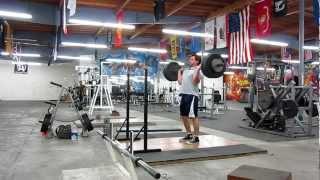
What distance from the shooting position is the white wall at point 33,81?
69.7 feet

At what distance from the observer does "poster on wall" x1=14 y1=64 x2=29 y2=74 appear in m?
21.0

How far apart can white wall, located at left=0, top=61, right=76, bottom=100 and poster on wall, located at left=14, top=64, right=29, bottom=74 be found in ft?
0.85

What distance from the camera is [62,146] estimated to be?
4730mm

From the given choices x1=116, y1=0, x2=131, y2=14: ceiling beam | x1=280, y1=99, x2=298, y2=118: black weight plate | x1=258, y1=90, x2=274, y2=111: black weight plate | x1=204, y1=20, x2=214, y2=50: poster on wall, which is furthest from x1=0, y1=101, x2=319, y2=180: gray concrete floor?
x1=204, y1=20, x2=214, y2=50: poster on wall

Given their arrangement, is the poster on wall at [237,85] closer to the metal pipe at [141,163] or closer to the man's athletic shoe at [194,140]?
the man's athletic shoe at [194,140]

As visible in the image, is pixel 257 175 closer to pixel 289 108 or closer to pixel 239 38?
pixel 289 108

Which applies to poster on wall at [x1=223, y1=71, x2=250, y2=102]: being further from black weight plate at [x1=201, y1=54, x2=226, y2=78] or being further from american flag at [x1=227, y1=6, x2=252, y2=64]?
black weight plate at [x1=201, y1=54, x2=226, y2=78]

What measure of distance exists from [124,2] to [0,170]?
7.89 metres

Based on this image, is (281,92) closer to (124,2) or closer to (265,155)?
(265,155)

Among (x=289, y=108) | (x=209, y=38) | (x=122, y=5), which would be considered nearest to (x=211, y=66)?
(x=289, y=108)

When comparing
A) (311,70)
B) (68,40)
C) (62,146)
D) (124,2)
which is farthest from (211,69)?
(68,40)

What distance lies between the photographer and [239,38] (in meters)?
8.98

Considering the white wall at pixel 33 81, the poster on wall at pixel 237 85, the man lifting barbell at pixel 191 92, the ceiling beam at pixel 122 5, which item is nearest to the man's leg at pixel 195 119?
the man lifting barbell at pixel 191 92

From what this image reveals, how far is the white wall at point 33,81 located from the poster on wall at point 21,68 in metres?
0.26
